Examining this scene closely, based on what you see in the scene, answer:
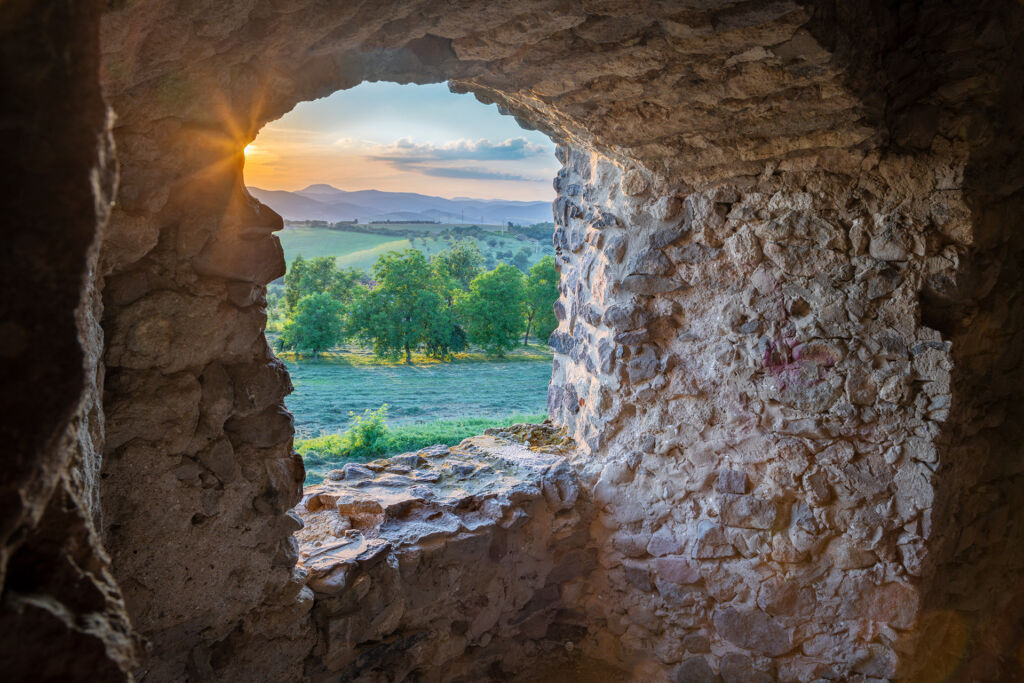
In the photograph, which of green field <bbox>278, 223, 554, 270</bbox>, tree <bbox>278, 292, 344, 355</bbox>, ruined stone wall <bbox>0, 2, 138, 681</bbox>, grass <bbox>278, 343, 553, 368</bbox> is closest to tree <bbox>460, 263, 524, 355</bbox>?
grass <bbox>278, 343, 553, 368</bbox>

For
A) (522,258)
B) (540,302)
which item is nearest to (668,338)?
(540,302)

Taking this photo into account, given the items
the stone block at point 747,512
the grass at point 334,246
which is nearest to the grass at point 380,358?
the grass at point 334,246

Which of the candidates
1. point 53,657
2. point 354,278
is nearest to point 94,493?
point 53,657

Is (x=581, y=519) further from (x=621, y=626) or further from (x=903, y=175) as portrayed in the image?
(x=903, y=175)

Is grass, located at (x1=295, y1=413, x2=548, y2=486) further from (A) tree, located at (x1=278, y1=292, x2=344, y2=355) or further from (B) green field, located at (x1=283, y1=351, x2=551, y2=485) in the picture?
(A) tree, located at (x1=278, y1=292, x2=344, y2=355)

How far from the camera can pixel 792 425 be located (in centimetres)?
264

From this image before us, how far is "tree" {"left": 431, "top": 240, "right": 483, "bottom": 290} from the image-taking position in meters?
7.29

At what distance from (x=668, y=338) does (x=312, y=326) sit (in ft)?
10.7

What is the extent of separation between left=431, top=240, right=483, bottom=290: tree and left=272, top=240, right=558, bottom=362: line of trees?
1.16ft

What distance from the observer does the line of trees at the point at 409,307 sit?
536cm

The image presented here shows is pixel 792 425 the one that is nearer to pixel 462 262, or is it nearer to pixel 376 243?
pixel 462 262

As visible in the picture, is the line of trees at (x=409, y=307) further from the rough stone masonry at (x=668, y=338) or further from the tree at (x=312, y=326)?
the rough stone masonry at (x=668, y=338)

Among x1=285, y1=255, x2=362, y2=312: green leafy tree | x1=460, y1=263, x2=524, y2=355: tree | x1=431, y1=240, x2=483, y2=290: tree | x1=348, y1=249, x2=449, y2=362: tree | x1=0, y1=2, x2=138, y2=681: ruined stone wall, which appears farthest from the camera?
x1=431, y1=240, x2=483, y2=290: tree

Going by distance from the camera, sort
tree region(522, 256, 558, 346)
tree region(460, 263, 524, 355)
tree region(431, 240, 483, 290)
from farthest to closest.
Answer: tree region(431, 240, 483, 290) → tree region(522, 256, 558, 346) → tree region(460, 263, 524, 355)
